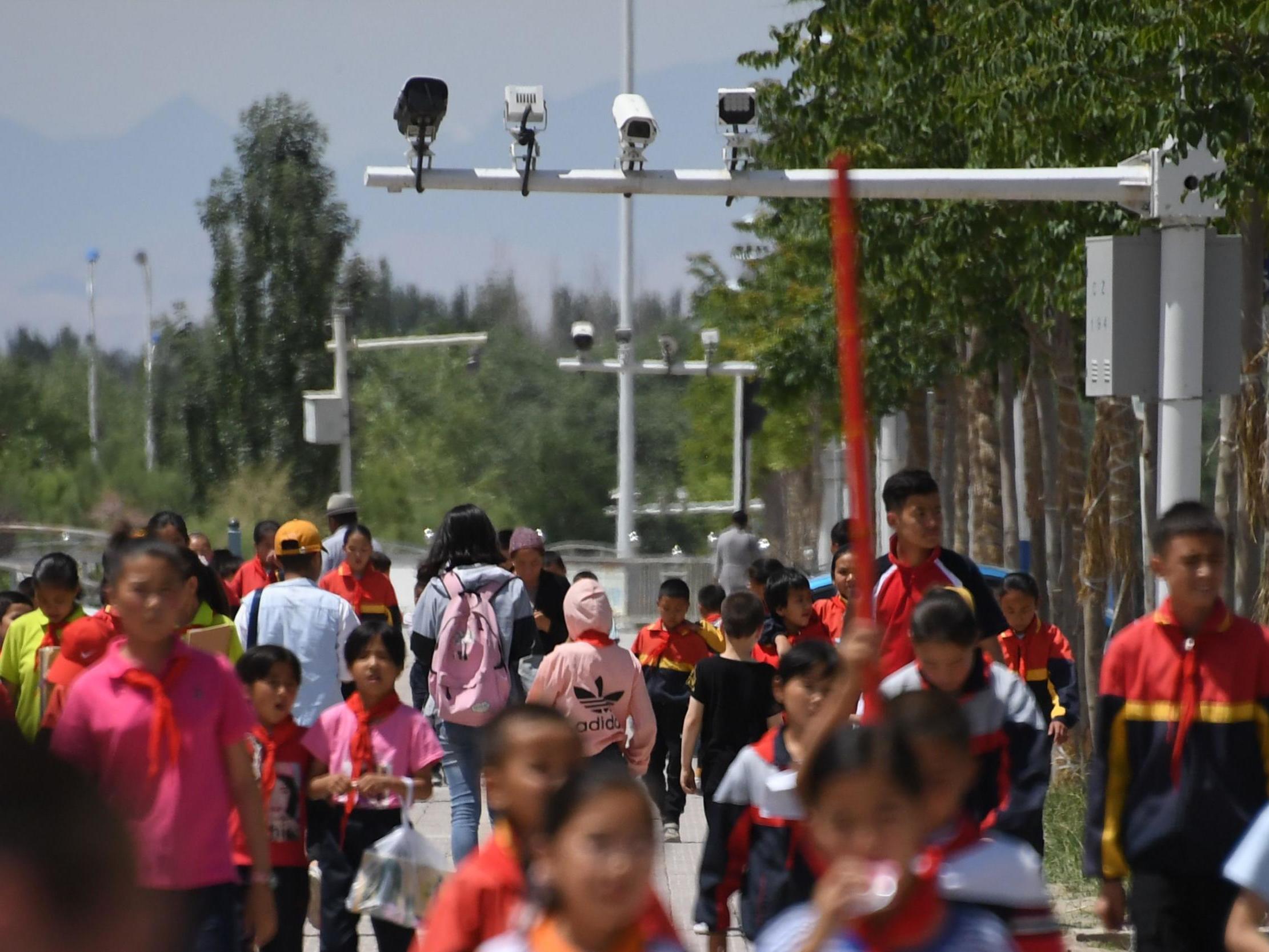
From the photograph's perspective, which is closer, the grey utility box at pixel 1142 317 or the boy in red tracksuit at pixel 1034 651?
the grey utility box at pixel 1142 317

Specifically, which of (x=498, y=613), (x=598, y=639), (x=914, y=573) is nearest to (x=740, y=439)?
(x=498, y=613)

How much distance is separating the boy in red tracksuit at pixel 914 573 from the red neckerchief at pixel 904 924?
3.01m

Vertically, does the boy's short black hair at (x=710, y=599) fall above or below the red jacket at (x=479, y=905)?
below

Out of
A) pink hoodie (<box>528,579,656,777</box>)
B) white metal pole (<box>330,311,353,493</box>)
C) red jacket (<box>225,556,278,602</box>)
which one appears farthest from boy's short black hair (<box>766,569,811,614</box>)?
white metal pole (<box>330,311,353,493</box>)

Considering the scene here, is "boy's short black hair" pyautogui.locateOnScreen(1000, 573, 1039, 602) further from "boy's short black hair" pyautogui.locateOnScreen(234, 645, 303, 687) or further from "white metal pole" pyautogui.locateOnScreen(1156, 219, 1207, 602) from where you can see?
"boy's short black hair" pyautogui.locateOnScreen(234, 645, 303, 687)

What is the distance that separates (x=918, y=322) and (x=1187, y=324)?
8933 mm

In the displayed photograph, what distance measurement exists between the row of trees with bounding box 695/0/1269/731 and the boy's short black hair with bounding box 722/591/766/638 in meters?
2.72

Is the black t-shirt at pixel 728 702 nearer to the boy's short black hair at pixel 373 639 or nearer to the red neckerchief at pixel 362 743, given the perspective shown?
the boy's short black hair at pixel 373 639

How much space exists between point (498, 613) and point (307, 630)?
32.3 inches

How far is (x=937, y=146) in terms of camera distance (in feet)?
48.8

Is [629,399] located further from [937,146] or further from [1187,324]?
[1187,324]

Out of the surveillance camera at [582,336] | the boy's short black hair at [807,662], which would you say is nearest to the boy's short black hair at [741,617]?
the boy's short black hair at [807,662]

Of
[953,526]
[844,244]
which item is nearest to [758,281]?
[953,526]

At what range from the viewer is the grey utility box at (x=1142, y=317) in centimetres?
887
